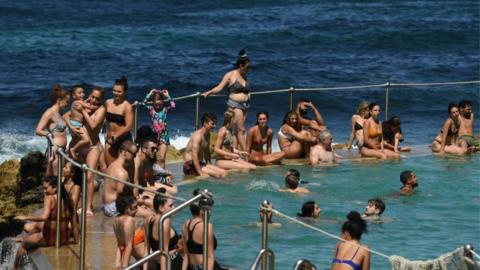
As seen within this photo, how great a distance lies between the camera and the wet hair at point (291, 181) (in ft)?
61.4

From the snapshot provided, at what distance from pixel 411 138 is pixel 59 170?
733 inches

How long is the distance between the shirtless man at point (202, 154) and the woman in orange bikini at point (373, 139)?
3294mm

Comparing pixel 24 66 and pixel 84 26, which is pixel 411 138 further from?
pixel 84 26

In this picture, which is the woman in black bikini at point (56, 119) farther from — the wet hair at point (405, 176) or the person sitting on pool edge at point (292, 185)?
the wet hair at point (405, 176)

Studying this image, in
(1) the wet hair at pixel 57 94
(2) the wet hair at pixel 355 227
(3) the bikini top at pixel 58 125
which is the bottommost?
(2) the wet hair at pixel 355 227

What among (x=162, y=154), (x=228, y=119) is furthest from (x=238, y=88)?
(x=162, y=154)

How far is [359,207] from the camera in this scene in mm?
18656

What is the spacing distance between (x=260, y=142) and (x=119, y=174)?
5.59 m

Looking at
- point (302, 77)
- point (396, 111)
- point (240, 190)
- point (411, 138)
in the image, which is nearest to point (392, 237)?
point (240, 190)

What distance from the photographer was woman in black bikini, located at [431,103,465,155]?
2255 centimetres

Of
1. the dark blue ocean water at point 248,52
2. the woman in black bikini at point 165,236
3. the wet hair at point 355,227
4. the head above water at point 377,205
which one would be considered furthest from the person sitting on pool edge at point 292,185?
the dark blue ocean water at point 248,52

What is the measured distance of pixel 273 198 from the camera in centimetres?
1888

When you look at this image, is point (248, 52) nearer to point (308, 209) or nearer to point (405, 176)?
point (405, 176)

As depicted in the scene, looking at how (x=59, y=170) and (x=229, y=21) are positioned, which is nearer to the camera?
(x=59, y=170)
